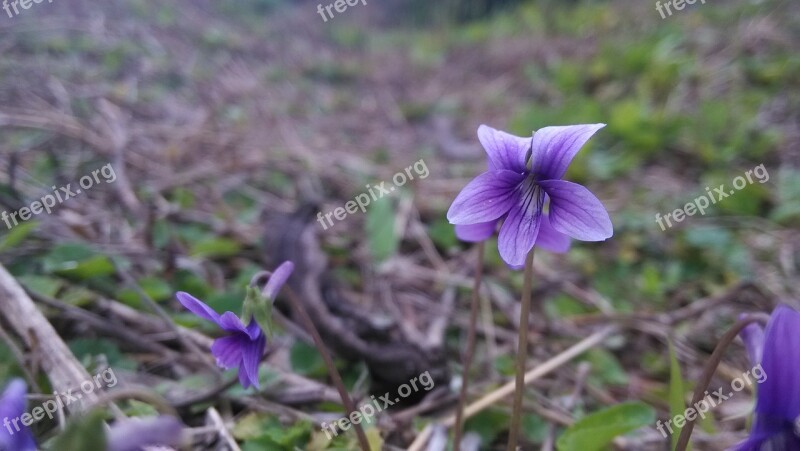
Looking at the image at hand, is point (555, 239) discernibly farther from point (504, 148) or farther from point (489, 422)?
point (489, 422)

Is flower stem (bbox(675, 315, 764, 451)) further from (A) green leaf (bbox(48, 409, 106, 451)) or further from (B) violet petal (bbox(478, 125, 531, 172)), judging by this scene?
(A) green leaf (bbox(48, 409, 106, 451))

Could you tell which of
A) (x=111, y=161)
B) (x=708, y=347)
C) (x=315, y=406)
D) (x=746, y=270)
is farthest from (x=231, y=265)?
(x=746, y=270)

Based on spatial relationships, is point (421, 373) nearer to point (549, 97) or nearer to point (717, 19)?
point (549, 97)

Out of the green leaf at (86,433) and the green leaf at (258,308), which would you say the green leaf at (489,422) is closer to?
the green leaf at (258,308)

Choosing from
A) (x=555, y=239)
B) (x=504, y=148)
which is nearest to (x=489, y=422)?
(x=555, y=239)

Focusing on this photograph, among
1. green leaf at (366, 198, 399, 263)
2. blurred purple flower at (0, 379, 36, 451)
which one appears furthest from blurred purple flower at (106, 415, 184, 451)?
green leaf at (366, 198, 399, 263)

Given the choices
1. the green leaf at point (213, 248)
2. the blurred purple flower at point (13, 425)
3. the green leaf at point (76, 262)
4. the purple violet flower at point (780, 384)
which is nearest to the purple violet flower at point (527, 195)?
the purple violet flower at point (780, 384)
